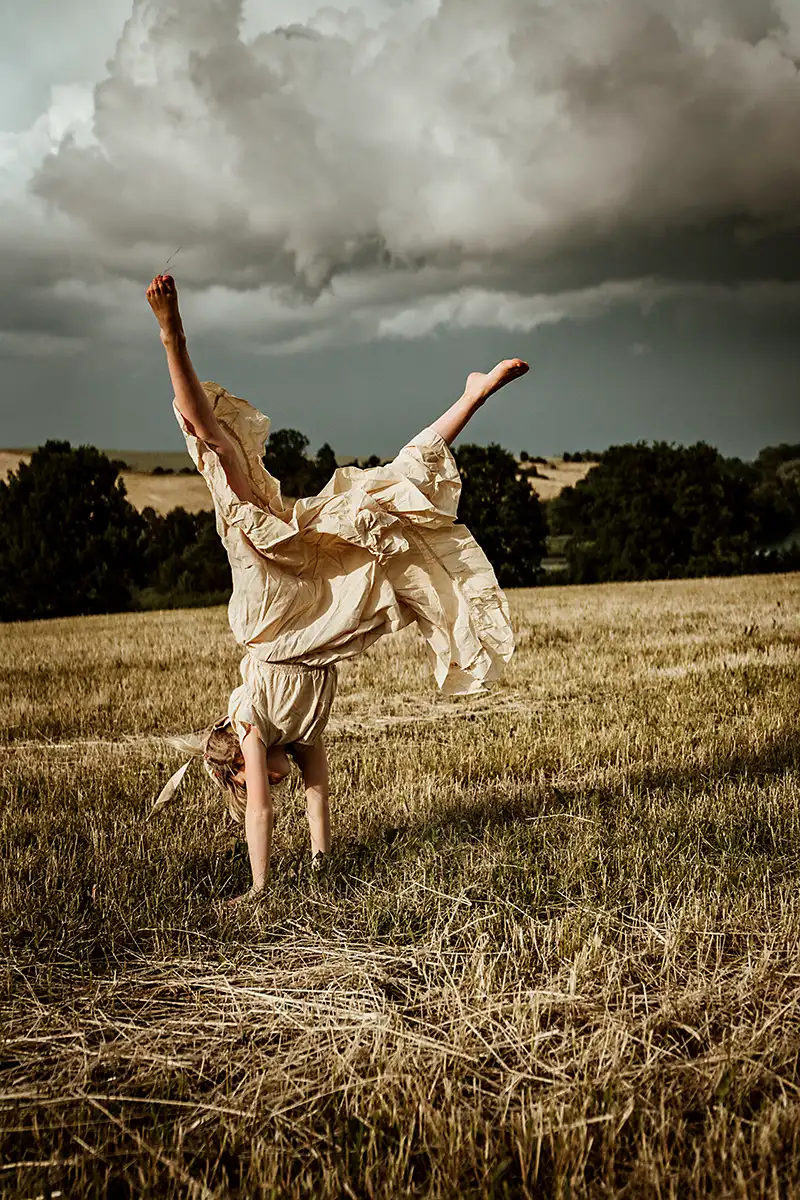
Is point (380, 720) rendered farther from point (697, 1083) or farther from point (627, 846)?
point (697, 1083)

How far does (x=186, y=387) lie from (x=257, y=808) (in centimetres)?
204

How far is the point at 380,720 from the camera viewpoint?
9.70 metres

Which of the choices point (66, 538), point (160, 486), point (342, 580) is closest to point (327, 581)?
point (342, 580)

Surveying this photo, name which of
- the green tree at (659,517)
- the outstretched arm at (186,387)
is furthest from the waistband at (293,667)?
the green tree at (659,517)

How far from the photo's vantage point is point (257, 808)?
4.64 metres

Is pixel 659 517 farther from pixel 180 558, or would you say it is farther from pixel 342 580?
pixel 342 580

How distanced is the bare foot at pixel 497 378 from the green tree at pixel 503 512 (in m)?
39.8

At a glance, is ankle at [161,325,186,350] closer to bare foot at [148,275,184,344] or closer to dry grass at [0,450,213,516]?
bare foot at [148,275,184,344]

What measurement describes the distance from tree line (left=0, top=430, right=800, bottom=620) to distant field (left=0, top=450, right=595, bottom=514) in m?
3.42

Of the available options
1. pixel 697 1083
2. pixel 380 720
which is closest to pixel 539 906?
pixel 697 1083

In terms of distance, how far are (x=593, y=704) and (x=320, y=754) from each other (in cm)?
538

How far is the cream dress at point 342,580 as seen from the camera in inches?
178

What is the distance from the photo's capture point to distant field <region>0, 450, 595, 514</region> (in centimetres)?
5069

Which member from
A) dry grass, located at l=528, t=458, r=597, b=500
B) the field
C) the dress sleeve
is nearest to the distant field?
dry grass, located at l=528, t=458, r=597, b=500
